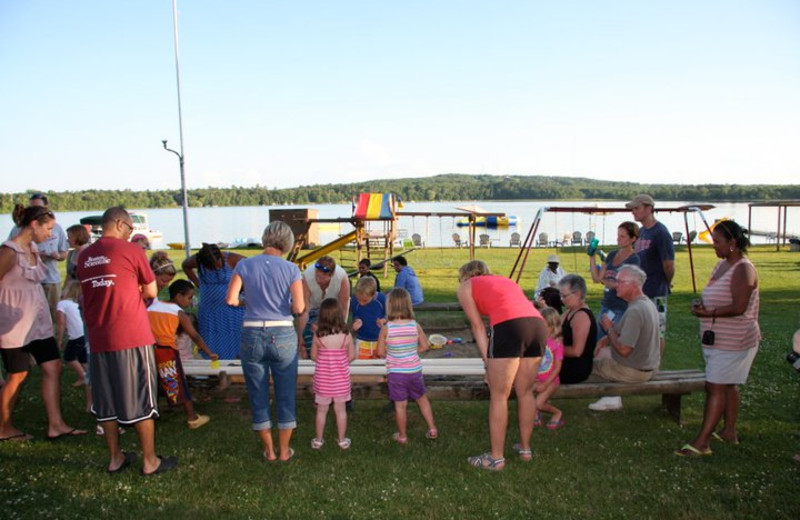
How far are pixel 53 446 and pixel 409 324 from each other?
3.03 meters

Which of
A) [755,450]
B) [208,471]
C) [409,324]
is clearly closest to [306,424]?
[208,471]

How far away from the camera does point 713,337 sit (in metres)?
4.05

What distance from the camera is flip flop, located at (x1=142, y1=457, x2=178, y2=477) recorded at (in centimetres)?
381

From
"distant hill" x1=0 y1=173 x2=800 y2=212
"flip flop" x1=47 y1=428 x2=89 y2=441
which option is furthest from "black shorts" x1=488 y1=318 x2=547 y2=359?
"distant hill" x1=0 y1=173 x2=800 y2=212

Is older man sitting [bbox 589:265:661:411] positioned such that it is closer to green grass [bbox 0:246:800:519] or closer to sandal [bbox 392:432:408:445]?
green grass [bbox 0:246:800:519]

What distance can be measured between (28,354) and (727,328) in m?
5.50

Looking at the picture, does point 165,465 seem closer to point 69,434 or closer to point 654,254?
point 69,434

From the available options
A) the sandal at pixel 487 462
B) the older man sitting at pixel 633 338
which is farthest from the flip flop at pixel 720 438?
the sandal at pixel 487 462

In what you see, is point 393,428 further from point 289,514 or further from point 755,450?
point 755,450

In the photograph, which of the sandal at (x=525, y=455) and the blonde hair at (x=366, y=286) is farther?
the blonde hair at (x=366, y=286)

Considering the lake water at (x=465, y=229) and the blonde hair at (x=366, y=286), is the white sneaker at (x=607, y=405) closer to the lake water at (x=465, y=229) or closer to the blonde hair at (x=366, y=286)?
the blonde hair at (x=366, y=286)

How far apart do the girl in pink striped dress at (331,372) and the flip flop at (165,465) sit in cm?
102

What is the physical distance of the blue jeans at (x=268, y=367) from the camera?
3803 mm

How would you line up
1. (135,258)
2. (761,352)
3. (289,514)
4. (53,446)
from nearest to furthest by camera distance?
(289,514), (135,258), (53,446), (761,352)
